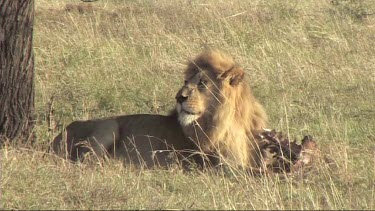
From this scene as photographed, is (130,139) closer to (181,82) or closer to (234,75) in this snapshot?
(234,75)

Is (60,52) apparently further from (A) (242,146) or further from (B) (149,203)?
(B) (149,203)

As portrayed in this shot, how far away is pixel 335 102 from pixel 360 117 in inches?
19.4

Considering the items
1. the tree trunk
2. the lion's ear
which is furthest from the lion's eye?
the tree trunk

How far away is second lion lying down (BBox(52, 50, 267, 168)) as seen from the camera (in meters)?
5.95

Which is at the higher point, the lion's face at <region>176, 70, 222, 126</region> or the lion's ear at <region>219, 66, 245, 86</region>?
the lion's ear at <region>219, 66, 245, 86</region>

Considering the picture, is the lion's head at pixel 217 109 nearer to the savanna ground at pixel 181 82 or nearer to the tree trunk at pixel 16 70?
the savanna ground at pixel 181 82

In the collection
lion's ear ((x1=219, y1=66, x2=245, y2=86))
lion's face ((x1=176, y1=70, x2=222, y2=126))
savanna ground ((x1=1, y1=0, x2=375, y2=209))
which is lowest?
savanna ground ((x1=1, y1=0, x2=375, y2=209))

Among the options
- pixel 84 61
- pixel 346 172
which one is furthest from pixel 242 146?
pixel 84 61

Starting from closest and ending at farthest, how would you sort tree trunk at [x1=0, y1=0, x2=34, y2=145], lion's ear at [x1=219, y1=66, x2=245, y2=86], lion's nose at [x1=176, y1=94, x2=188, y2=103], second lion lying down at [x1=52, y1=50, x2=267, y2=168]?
lion's nose at [x1=176, y1=94, x2=188, y2=103] < second lion lying down at [x1=52, y1=50, x2=267, y2=168] < lion's ear at [x1=219, y1=66, x2=245, y2=86] < tree trunk at [x1=0, y1=0, x2=34, y2=145]

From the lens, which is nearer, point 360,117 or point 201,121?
point 201,121

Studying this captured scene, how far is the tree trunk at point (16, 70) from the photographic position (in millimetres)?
6324

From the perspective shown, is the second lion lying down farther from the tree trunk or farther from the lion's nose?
the tree trunk

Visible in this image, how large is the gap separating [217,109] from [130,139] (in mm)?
771

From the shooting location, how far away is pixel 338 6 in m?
12.6
